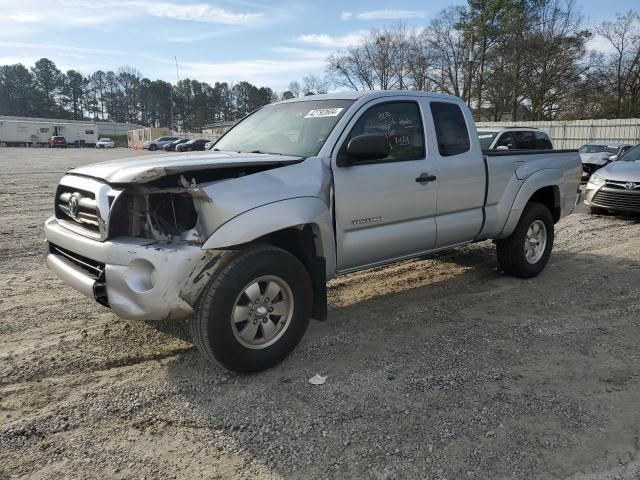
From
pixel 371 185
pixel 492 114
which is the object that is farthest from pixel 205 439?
pixel 492 114

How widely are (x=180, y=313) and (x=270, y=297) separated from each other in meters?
0.66

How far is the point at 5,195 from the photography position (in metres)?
13.1

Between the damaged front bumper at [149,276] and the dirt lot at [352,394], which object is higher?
the damaged front bumper at [149,276]

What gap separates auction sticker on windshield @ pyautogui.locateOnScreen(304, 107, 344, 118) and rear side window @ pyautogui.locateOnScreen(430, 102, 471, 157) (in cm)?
108

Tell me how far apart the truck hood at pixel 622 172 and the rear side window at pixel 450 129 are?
6.52 metres

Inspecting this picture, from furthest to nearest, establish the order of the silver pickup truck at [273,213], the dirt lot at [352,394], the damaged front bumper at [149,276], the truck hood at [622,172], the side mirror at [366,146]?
the truck hood at [622,172] < the side mirror at [366,146] < the silver pickup truck at [273,213] < the damaged front bumper at [149,276] < the dirt lot at [352,394]

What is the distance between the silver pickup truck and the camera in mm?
3264

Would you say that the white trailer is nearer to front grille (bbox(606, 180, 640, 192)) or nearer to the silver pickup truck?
front grille (bbox(606, 180, 640, 192))

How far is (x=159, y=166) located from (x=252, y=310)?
3.78 ft

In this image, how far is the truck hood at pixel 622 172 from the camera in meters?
9.89

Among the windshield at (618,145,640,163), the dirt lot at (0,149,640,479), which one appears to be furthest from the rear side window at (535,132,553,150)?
the dirt lot at (0,149,640,479)

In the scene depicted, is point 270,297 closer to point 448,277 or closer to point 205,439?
point 205,439

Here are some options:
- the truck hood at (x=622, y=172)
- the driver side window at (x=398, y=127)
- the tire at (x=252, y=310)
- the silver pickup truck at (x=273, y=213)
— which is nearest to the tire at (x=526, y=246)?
the silver pickup truck at (x=273, y=213)

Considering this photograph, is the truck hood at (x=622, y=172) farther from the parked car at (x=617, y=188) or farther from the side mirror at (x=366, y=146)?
the side mirror at (x=366, y=146)
